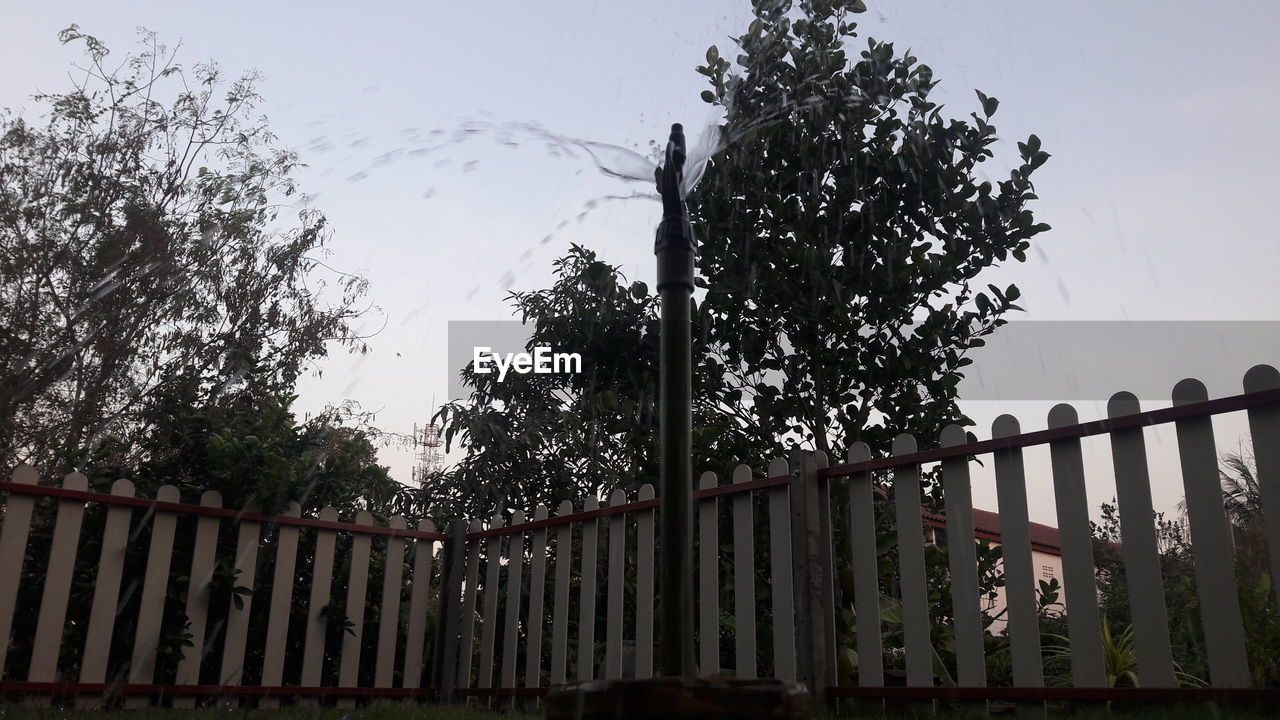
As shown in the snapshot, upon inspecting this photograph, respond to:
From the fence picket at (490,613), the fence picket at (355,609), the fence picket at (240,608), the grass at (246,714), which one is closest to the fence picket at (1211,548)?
the grass at (246,714)

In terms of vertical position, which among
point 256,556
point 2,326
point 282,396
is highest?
point 2,326

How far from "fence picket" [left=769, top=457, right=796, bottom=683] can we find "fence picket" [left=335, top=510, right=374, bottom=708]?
10.1ft

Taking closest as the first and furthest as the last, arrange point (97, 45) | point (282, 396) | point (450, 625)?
point (450, 625)
point (282, 396)
point (97, 45)

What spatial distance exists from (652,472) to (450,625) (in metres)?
1.84

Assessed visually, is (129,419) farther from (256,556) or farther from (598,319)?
(598,319)

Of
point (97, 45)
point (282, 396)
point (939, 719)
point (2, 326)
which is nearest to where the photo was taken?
point (939, 719)

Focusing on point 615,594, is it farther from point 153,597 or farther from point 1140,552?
point 153,597

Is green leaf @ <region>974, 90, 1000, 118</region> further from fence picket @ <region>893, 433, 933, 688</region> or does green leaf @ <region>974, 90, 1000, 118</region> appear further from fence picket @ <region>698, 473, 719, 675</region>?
fence picket @ <region>698, 473, 719, 675</region>

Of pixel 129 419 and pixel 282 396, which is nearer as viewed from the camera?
pixel 282 396

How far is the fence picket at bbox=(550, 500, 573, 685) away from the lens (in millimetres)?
4688

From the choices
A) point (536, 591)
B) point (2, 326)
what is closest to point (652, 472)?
point (536, 591)

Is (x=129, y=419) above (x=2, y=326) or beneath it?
beneath

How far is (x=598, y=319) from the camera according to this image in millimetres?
6457

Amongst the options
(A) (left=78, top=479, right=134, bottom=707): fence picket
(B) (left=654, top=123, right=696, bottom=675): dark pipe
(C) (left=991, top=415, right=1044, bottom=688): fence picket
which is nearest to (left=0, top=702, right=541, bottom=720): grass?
(A) (left=78, top=479, right=134, bottom=707): fence picket
